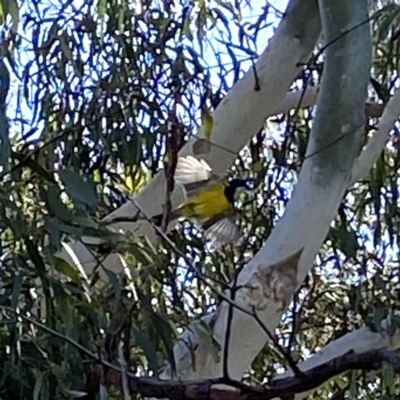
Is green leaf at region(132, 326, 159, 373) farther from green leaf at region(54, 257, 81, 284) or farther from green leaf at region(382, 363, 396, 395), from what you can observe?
green leaf at region(382, 363, 396, 395)

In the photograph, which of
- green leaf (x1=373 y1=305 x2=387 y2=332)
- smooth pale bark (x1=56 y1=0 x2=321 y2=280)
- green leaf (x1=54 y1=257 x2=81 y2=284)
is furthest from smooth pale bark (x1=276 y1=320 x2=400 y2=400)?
green leaf (x1=54 y1=257 x2=81 y2=284)

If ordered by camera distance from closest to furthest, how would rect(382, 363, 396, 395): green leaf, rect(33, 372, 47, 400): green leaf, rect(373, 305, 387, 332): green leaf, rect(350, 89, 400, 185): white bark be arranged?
rect(382, 363, 396, 395): green leaf < rect(33, 372, 47, 400): green leaf < rect(373, 305, 387, 332): green leaf < rect(350, 89, 400, 185): white bark

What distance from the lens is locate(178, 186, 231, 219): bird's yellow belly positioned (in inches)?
68.5

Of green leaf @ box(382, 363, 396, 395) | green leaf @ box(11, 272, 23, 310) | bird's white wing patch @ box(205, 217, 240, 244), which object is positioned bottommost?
green leaf @ box(382, 363, 396, 395)

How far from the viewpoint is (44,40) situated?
2.46m

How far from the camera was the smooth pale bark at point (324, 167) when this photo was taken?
162 centimetres

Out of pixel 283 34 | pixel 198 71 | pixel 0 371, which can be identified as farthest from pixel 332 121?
pixel 198 71

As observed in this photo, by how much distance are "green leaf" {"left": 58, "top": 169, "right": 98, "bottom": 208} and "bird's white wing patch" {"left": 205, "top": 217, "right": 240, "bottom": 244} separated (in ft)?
1.46

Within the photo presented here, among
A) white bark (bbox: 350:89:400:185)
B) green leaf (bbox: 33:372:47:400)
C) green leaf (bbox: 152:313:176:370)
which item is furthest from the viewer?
white bark (bbox: 350:89:400:185)

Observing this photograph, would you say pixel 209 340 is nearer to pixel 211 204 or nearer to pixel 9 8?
pixel 211 204

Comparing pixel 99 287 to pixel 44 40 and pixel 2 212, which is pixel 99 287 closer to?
pixel 2 212

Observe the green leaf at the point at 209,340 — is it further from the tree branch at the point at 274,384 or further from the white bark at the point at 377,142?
the white bark at the point at 377,142

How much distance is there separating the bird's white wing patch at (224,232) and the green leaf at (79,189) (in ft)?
1.46

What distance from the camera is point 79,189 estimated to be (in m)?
1.31
